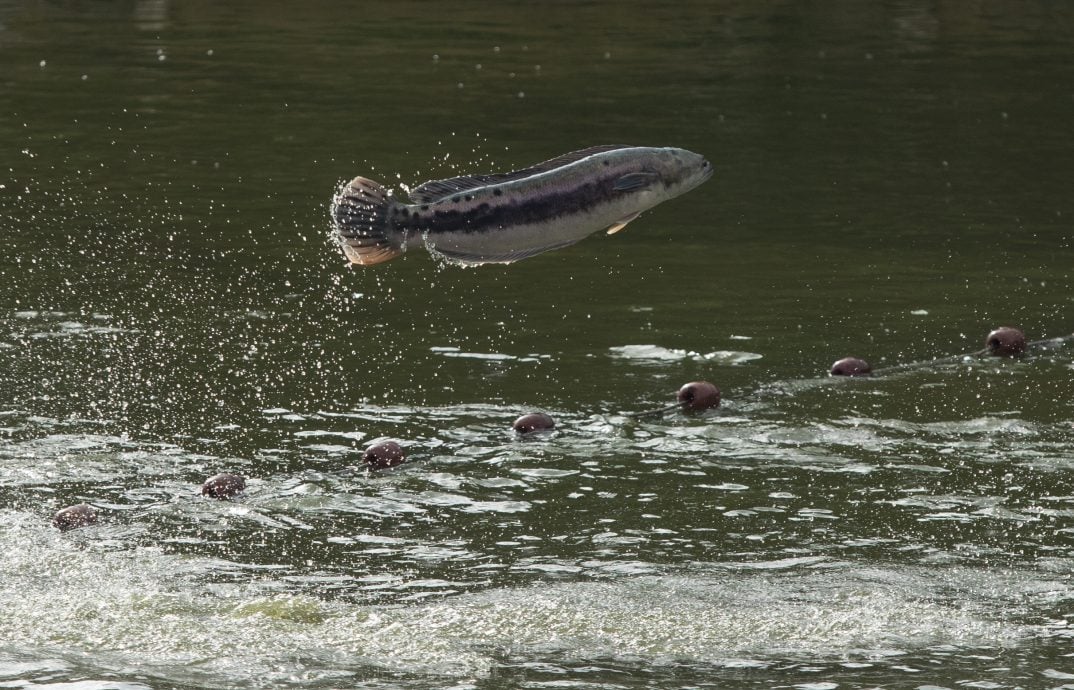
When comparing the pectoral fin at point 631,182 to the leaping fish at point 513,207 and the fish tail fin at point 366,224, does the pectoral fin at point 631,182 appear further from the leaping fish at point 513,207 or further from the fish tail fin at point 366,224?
the fish tail fin at point 366,224

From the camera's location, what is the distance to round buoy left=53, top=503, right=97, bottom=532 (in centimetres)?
830

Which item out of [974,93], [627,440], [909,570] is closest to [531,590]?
[909,570]

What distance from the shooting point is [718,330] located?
1209 centimetres

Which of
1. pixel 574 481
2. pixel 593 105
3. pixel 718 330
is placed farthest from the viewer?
pixel 593 105

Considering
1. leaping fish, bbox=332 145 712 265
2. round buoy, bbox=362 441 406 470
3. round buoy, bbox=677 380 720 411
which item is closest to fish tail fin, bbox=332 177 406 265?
leaping fish, bbox=332 145 712 265

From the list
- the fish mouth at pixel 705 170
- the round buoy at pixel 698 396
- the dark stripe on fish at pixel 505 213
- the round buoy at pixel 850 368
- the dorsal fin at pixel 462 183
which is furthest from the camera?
the round buoy at pixel 850 368

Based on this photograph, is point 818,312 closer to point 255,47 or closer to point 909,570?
point 909,570

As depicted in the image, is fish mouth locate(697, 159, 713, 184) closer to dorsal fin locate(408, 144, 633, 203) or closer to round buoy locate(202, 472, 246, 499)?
dorsal fin locate(408, 144, 633, 203)

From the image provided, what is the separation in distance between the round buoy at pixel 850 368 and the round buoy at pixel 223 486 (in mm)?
3729

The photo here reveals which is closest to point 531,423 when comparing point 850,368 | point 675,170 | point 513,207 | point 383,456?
point 383,456

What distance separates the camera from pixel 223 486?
8.77 metres

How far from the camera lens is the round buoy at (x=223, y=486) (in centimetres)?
877

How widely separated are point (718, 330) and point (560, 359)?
4.14ft

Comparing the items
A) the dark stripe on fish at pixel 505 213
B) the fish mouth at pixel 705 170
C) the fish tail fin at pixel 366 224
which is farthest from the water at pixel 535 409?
the fish mouth at pixel 705 170
